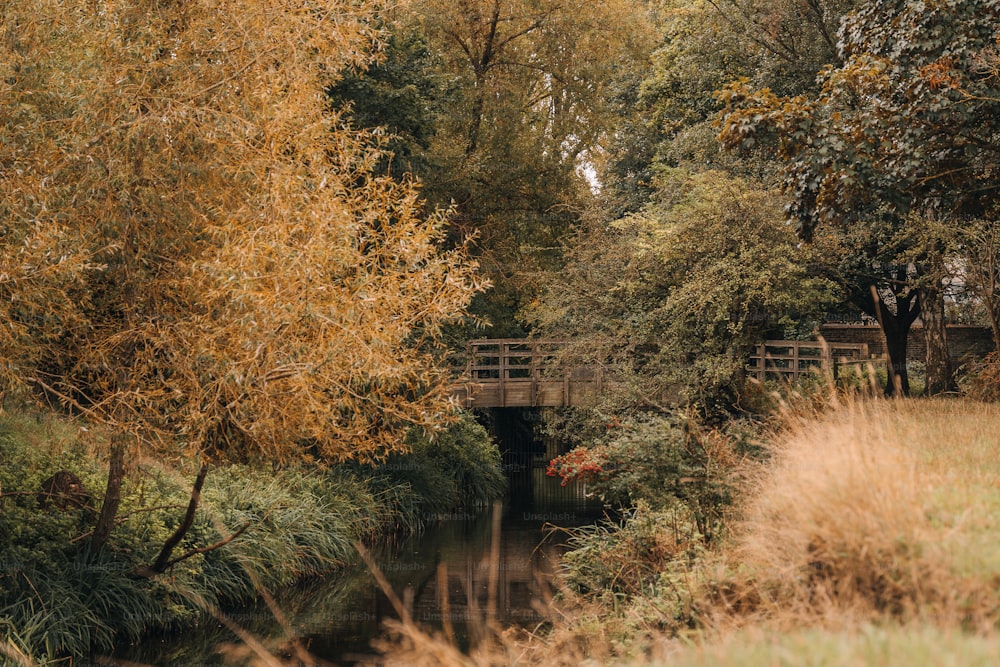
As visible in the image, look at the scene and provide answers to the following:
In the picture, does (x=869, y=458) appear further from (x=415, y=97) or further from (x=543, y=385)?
(x=543, y=385)

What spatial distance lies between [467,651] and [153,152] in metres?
6.36

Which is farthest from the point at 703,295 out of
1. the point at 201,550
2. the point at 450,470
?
the point at 201,550

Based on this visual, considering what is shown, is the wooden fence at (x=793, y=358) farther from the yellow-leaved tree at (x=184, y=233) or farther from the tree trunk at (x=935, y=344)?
the yellow-leaved tree at (x=184, y=233)

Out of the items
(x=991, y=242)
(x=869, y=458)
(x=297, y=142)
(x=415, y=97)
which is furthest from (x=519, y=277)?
(x=869, y=458)

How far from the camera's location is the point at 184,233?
10656mm

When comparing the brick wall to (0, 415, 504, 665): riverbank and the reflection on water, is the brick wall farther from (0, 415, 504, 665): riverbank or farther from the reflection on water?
(0, 415, 504, 665): riverbank

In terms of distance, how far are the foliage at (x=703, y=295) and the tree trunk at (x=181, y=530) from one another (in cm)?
835

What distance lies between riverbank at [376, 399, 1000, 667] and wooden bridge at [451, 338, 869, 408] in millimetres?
11135

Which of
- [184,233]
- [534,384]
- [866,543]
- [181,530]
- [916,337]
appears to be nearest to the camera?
[866,543]

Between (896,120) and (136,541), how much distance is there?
10575 mm

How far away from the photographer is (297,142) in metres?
11.2


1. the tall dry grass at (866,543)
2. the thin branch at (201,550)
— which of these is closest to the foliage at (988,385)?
the tall dry grass at (866,543)

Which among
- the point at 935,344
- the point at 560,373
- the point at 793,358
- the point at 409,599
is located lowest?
the point at 409,599

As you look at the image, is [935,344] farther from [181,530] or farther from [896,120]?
[181,530]
